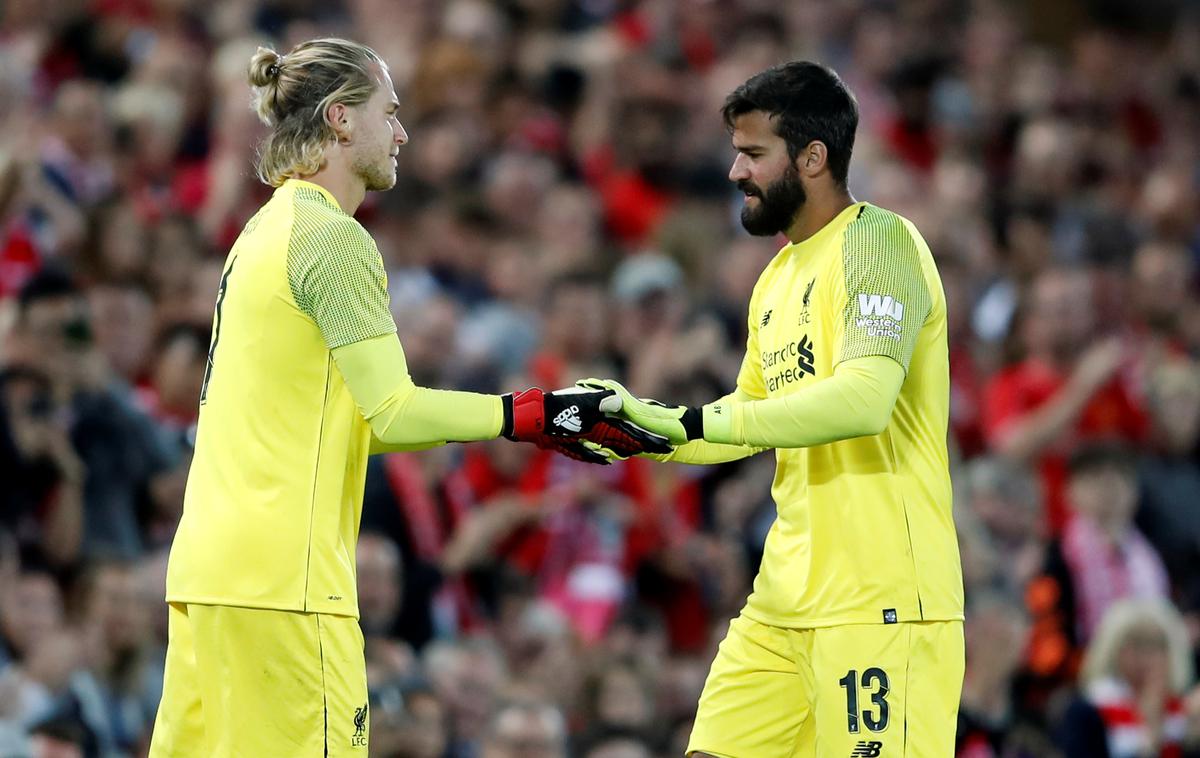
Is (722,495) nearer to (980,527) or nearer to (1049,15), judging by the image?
(980,527)

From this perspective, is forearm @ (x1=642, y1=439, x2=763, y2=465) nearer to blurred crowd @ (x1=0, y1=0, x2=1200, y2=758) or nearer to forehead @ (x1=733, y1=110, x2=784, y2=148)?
forehead @ (x1=733, y1=110, x2=784, y2=148)

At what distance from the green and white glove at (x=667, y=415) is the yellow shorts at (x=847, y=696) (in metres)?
0.70

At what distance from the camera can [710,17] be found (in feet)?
46.3

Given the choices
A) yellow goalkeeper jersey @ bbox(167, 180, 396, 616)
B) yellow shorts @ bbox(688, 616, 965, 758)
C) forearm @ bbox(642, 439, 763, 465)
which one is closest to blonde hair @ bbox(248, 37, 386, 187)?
yellow goalkeeper jersey @ bbox(167, 180, 396, 616)

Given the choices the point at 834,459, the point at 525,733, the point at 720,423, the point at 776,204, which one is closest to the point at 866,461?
the point at 834,459

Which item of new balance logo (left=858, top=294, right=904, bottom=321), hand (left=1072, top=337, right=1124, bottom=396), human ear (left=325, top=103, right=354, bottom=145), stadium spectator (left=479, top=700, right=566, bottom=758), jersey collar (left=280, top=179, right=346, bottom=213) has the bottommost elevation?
stadium spectator (left=479, top=700, right=566, bottom=758)

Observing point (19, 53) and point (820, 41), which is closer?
point (19, 53)

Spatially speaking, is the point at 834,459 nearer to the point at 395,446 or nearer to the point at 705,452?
the point at 705,452

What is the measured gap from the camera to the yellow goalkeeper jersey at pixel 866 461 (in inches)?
222

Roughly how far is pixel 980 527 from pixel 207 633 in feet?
19.6

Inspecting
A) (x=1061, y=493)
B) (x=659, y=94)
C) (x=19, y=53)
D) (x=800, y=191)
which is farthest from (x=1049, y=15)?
(x=800, y=191)

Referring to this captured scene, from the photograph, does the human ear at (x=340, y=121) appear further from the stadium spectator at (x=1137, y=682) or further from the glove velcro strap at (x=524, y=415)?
the stadium spectator at (x=1137, y=682)

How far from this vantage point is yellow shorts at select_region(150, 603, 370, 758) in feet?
17.1

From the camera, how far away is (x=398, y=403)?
533 cm
